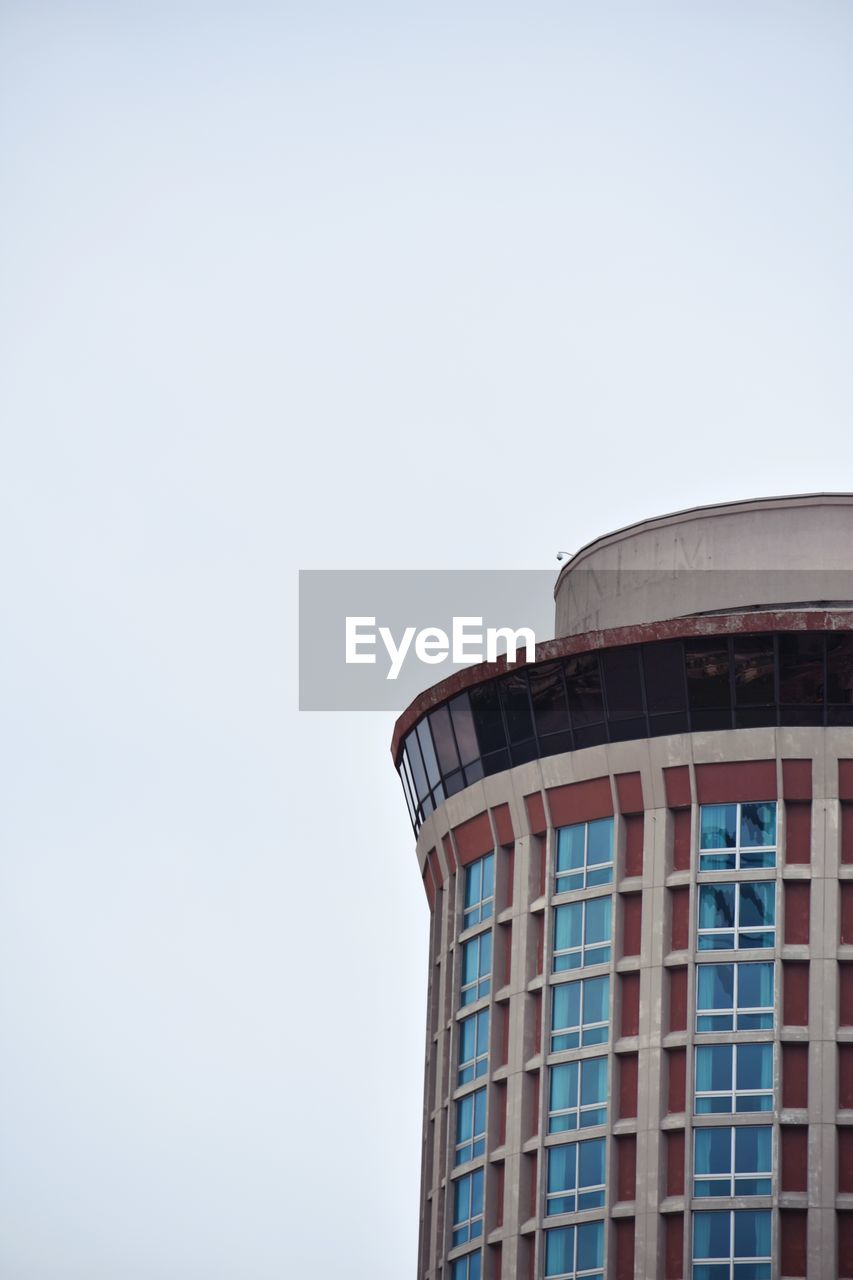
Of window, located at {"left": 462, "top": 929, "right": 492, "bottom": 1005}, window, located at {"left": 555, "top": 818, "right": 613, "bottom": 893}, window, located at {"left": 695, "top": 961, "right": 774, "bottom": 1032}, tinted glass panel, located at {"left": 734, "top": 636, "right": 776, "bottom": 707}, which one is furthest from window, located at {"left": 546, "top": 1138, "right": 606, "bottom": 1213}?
tinted glass panel, located at {"left": 734, "top": 636, "right": 776, "bottom": 707}

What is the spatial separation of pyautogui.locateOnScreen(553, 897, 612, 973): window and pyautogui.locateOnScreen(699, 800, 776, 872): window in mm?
4286

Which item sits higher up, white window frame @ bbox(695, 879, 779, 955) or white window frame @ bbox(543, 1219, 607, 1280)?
white window frame @ bbox(695, 879, 779, 955)

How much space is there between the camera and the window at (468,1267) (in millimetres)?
99875

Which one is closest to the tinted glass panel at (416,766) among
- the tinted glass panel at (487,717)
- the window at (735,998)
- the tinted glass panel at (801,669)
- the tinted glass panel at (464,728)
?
the tinted glass panel at (464,728)

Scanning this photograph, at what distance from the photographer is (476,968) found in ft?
343

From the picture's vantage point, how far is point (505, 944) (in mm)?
103438

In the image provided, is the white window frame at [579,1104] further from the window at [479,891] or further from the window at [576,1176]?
the window at [479,891]

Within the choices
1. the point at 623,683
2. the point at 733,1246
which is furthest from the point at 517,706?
the point at 733,1246

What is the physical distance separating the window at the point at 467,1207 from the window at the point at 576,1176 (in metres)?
4.00

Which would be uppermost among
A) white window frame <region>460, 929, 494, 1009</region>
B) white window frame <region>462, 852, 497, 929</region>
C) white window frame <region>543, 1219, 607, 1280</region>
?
white window frame <region>462, 852, 497, 929</region>

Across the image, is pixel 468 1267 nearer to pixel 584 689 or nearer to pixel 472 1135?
pixel 472 1135

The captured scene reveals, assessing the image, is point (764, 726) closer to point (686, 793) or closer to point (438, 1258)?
point (686, 793)

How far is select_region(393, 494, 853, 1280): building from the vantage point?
9475 centimetres

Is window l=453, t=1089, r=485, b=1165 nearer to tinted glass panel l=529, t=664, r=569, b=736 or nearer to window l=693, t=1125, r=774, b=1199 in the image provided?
window l=693, t=1125, r=774, b=1199
